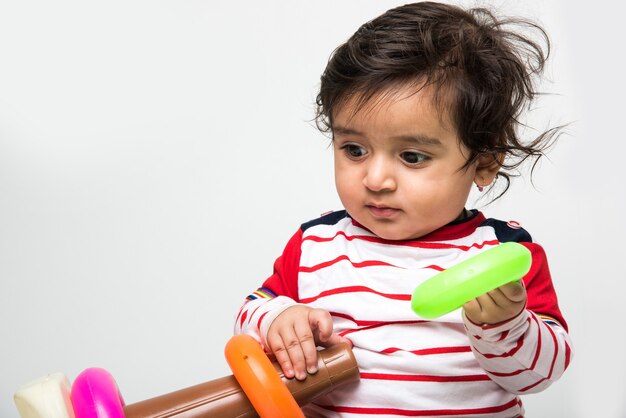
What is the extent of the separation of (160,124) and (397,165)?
3.22ft

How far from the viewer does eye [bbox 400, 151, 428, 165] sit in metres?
→ 1.09

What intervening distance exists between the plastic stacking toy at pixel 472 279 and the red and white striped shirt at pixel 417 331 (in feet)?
0.50

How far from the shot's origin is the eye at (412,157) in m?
1.09

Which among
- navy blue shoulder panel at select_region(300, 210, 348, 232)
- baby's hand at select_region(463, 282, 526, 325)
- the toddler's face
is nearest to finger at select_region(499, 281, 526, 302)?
baby's hand at select_region(463, 282, 526, 325)

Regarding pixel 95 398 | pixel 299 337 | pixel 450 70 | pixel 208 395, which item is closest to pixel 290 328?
pixel 299 337

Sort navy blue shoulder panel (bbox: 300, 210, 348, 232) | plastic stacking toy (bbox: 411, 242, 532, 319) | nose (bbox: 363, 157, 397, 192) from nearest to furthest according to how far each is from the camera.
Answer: plastic stacking toy (bbox: 411, 242, 532, 319) < nose (bbox: 363, 157, 397, 192) < navy blue shoulder panel (bbox: 300, 210, 348, 232)

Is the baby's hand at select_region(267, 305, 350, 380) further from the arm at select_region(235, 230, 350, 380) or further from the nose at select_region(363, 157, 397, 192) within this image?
the nose at select_region(363, 157, 397, 192)

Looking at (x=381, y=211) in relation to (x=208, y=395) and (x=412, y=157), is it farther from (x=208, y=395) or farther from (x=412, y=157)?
(x=208, y=395)

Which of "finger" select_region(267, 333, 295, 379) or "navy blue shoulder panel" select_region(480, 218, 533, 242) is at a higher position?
"navy blue shoulder panel" select_region(480, 218, 533, 242)

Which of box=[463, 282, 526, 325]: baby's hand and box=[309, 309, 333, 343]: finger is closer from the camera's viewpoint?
box=[463, 282, 526, 325]: baby's hand

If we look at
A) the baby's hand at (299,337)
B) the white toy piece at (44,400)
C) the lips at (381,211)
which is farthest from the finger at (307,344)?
the white toy piece at (44,400)

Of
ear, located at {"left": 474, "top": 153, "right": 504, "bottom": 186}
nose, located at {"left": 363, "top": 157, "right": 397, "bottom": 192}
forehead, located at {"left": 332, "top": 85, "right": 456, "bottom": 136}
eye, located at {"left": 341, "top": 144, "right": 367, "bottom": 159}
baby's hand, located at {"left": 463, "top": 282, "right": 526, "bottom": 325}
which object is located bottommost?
baby's hand, located at {"left": 463, "top": 282, "right": 526, "bottom": 325}

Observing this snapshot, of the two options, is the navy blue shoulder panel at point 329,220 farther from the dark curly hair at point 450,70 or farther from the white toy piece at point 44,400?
the white toy piece at point 44,400

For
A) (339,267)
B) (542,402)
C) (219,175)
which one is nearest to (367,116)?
(339,267)
